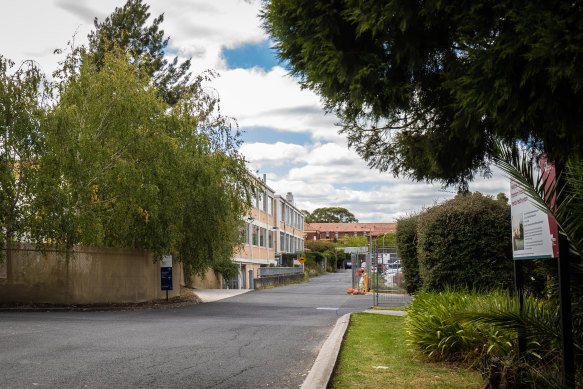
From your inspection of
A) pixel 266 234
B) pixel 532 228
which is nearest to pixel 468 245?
pixel 532 228

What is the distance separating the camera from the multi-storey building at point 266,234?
1779 inches

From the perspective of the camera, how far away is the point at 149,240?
2058 centimetres

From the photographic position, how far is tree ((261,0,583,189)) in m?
3.19

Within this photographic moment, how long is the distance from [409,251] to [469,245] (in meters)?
6.86

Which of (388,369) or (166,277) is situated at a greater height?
(166,277)

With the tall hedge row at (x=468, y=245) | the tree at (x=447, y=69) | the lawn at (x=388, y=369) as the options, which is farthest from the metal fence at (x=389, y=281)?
the tree at (x=447, y=69)

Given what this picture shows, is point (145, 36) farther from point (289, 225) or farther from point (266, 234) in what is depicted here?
point (289, 225)

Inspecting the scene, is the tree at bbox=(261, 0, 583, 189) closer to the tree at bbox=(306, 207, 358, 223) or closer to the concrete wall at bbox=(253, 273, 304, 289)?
the concrete wall at bbox=(253, 273, 304, 289)

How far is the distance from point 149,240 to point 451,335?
1468cm

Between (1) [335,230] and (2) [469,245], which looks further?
(1) [335,230]

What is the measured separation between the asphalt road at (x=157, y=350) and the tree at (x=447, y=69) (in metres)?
3.75

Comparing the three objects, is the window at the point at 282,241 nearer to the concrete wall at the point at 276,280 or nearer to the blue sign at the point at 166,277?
the concrete wall at the point at 276,280

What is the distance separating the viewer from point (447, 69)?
4398mm

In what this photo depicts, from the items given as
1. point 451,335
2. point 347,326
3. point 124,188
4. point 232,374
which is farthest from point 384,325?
point 124,188
